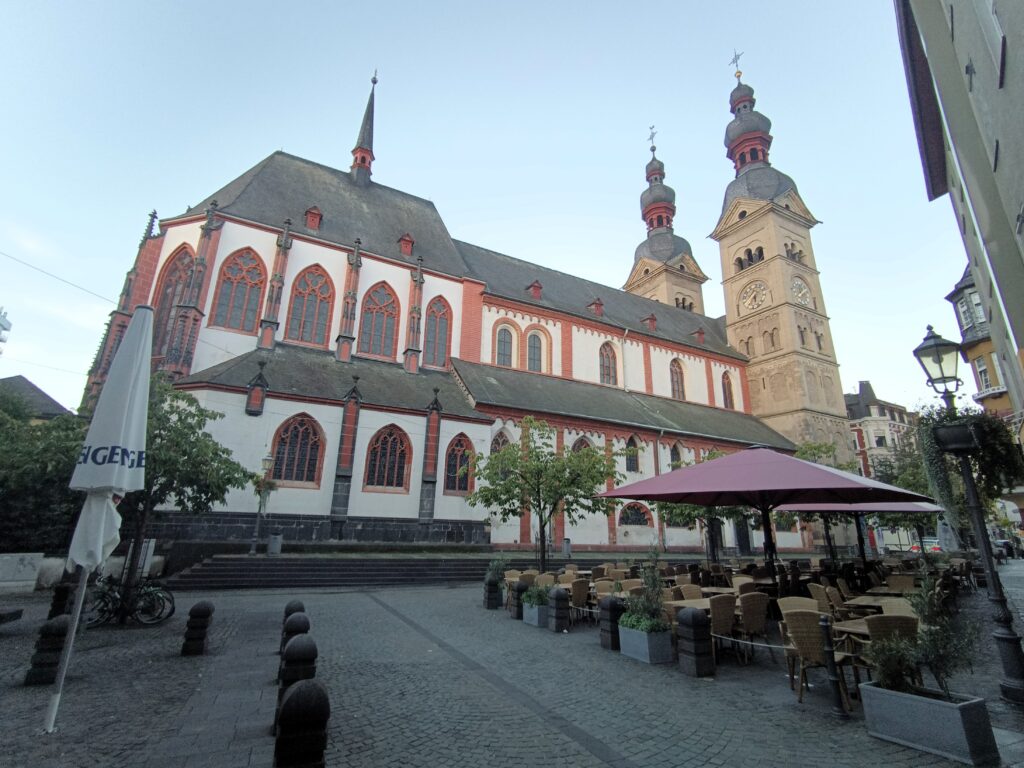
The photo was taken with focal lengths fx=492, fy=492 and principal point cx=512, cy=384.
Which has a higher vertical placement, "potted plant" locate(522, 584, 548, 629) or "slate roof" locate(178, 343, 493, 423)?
"slate roof" locate(178, 343, 493, 423)

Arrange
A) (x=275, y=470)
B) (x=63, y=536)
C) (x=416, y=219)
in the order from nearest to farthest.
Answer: (x=63, y=536) < (x=275, y=470) < (x=416, y=219)

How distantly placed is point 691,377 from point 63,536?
33.8 m

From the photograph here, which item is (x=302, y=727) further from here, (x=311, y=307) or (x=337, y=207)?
(x=337, y=207)

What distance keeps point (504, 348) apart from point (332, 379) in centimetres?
1073

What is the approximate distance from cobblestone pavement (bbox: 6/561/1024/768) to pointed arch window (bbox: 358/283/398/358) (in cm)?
1712

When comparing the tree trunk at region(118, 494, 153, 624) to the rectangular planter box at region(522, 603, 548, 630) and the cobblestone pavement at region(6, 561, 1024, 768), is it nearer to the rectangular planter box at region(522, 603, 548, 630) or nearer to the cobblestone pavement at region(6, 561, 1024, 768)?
the cobblestone pavement at region(6, 561, 1024, 768)

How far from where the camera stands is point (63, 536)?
15391mm

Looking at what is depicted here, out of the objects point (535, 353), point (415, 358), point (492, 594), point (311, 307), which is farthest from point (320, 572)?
point (535, 353)

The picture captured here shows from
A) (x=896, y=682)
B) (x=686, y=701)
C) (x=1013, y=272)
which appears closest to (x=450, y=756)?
(x=686, y=701)

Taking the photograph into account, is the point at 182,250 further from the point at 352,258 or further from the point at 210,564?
the point at 210,564

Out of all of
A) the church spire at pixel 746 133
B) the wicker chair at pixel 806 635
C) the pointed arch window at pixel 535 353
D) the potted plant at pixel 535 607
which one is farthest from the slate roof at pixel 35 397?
the church spire at pixel 746 133

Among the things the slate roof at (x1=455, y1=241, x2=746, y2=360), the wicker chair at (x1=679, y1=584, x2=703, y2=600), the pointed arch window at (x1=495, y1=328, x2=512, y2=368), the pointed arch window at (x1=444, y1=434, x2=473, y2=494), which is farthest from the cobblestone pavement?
the slate roof at (x1=455, y1=241, x2=746, y2=360)

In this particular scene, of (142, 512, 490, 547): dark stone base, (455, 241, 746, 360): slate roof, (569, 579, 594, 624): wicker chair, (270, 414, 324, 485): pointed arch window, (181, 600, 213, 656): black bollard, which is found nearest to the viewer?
(181, 600, 213, 656): black bollard

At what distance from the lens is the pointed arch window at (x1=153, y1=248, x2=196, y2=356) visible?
20.5 metres
